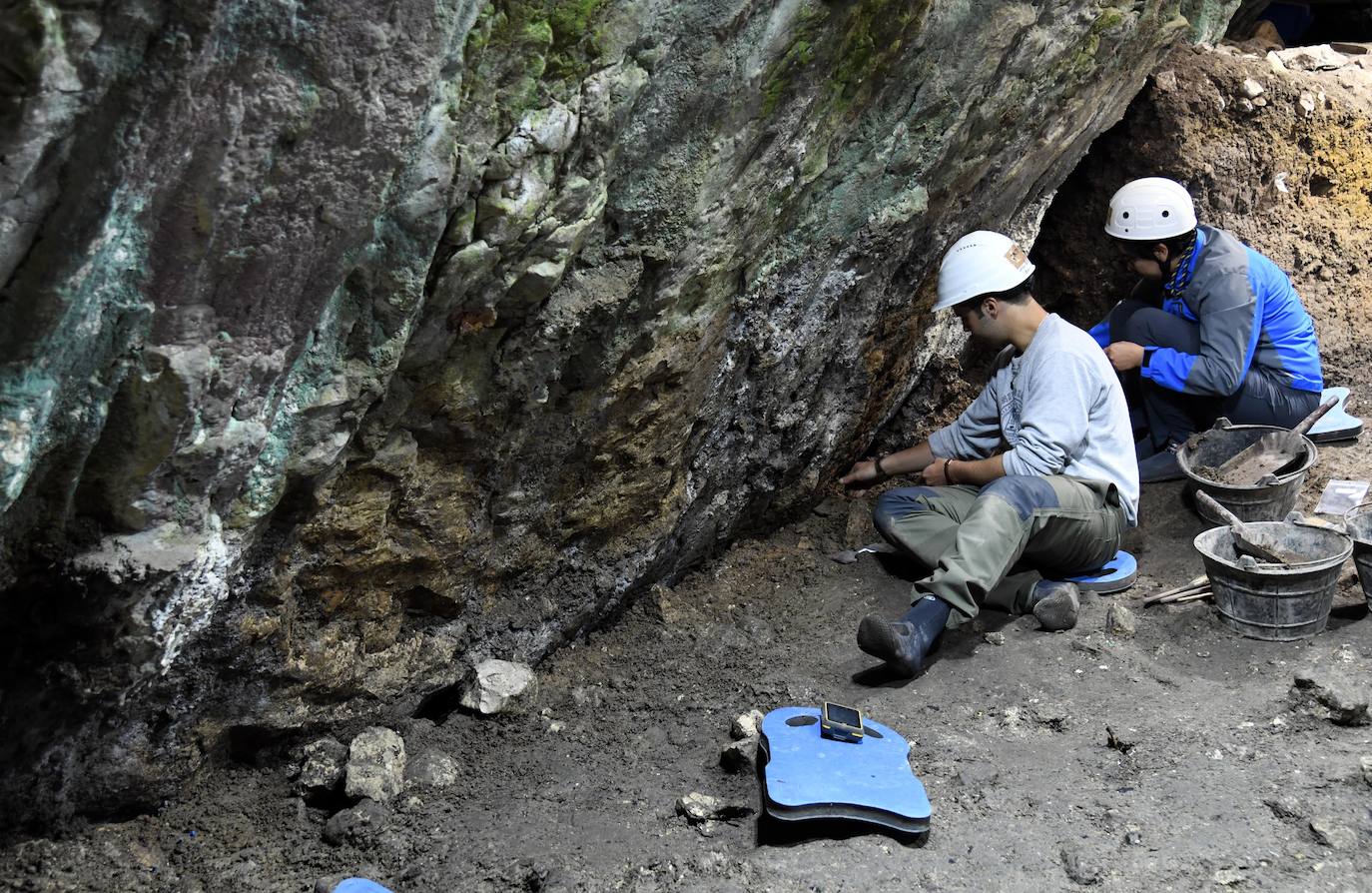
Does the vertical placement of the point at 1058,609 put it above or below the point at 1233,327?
below

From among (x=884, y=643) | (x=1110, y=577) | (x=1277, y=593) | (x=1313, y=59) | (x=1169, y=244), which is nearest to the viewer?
(x=884, y=643)

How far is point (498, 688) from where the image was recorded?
3.16 metres

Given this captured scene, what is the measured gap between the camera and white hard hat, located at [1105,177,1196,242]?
441cm

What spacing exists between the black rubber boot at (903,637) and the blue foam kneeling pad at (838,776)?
29cm

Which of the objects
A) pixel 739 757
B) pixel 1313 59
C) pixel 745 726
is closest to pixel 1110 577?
pixel 745 726

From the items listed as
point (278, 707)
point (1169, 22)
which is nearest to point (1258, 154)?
point (1169, 22)

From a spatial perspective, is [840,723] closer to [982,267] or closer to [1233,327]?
[982,267]

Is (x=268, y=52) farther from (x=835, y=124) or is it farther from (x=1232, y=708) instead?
(x=1232, y=708)

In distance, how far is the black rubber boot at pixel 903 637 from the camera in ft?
10.5

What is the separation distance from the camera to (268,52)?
1686mm

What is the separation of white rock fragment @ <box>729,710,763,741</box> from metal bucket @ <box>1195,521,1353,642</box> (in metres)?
1.56

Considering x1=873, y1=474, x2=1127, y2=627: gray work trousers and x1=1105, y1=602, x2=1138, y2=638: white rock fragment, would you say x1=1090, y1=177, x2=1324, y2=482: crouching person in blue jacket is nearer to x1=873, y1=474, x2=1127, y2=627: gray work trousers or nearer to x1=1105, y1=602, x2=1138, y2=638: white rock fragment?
x1=873, y1=474, x2=1127, y2=627: gray work trousers

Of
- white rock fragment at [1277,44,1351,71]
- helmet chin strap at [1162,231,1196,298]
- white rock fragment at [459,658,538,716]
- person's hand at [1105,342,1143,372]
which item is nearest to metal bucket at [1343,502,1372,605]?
person's hand at [1105,342,1143,372]

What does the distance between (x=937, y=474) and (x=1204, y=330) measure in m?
1.31
